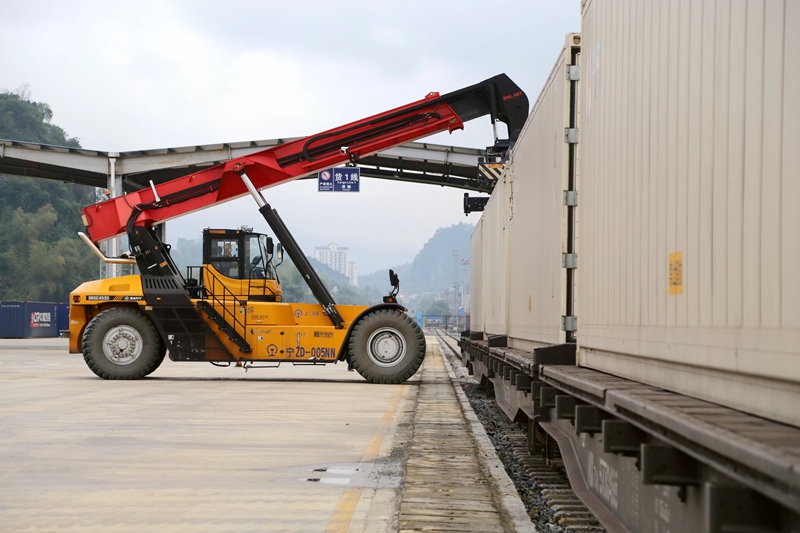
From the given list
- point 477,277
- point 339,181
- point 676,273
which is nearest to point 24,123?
point 339,181

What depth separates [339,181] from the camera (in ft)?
121

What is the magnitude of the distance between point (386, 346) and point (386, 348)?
0.12 ft

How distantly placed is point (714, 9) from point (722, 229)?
910 mm

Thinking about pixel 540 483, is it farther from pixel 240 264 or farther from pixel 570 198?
pixel 240 264

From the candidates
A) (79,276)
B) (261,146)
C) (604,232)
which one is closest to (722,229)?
(604,232)

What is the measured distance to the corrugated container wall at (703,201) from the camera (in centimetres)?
310

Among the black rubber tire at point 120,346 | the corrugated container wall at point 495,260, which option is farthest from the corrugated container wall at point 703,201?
the black rubber tire at point 120,346

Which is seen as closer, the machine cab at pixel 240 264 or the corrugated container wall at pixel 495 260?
the corrugated container wall at pixel 495 260

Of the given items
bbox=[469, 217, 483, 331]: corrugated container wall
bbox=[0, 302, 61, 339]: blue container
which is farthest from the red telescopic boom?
bbox=[0, 302, 61, 339]: blue container

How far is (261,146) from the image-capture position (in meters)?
36.2

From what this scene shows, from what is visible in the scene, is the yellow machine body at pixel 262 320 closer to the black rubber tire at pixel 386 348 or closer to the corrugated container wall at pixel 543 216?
the black rubber tire at pixel 386 348

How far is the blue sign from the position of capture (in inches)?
1422

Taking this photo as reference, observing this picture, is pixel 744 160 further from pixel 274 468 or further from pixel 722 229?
pixel 274 468

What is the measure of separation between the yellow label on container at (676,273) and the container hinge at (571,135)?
3396mm
